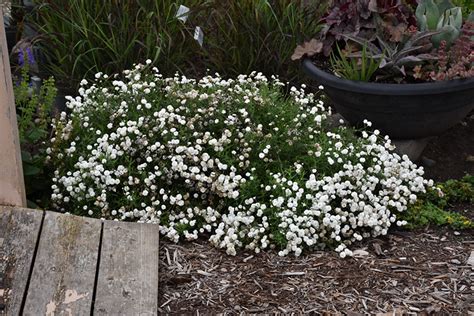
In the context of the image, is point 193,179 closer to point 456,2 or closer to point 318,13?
point 318,13

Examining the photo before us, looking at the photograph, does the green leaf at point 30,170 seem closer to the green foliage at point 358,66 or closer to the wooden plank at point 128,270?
the wooden plank at point 128,270

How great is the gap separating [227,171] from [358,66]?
3.59 ft

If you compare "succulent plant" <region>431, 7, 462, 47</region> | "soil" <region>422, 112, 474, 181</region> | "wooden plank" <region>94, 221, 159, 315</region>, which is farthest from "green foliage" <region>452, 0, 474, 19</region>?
"wooden plank" <region>94, 221, 159, 315</region>

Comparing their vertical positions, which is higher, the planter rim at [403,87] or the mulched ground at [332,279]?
the planter rim at [403,87]

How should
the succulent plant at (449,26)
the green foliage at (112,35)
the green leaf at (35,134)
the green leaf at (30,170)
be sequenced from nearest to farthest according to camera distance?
1. the green leaf at (30,170)
2. the green leaf at (35,134)
3. the succulent plant at (449,26)
4. the green foliage at (112,35)

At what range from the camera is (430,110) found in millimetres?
4691

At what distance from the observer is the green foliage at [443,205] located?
4203mm

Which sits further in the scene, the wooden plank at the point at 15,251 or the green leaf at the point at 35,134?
the green leaf at the point at 35,134

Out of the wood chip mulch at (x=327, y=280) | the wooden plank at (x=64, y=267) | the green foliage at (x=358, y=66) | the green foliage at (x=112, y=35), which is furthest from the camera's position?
the green foliage at (x=112, y=35)

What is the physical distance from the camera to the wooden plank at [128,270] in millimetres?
3354

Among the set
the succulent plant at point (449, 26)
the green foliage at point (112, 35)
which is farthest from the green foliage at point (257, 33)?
the succulent plant at point (449, 26)

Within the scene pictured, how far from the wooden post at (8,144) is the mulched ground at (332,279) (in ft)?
2.53

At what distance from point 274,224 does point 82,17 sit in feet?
7.15

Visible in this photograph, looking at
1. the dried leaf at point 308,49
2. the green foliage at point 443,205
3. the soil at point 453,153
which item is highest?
the dried leaf at point 308,49
